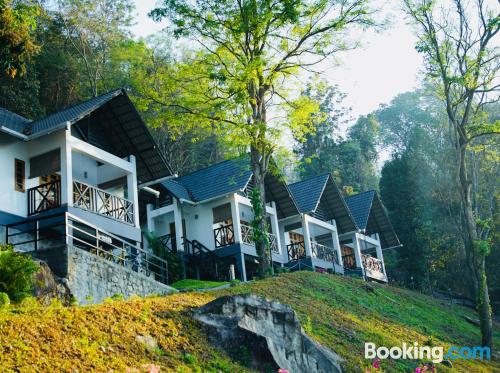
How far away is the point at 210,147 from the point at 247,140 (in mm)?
25715

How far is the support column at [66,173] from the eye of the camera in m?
19.7

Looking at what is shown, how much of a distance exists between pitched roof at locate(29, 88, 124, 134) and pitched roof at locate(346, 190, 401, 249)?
22617mm

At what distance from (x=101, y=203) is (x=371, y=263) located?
22037mm

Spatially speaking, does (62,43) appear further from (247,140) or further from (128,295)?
(128,295)

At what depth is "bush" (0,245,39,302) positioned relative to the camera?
12555 mm

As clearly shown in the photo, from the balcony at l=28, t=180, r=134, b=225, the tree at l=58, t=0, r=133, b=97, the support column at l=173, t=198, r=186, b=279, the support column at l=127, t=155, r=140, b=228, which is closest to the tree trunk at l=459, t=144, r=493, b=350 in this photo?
the support column at l=173, t=198, r=186, b=279

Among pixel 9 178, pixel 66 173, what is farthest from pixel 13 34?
pixel 9 178

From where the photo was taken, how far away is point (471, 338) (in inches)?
1002

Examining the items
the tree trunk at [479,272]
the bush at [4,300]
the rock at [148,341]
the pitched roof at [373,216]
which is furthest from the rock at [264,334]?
the pitched roof at [373,216]

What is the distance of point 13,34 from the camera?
17422mm

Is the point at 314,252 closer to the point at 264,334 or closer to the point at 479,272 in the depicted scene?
the point at 479,272

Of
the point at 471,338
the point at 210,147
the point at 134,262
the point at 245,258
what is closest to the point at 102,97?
the point at 134,262

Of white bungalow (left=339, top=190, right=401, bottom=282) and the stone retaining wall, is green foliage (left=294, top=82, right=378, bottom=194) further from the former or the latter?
the stone retaining wall

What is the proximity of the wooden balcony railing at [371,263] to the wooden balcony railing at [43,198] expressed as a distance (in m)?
23.1
